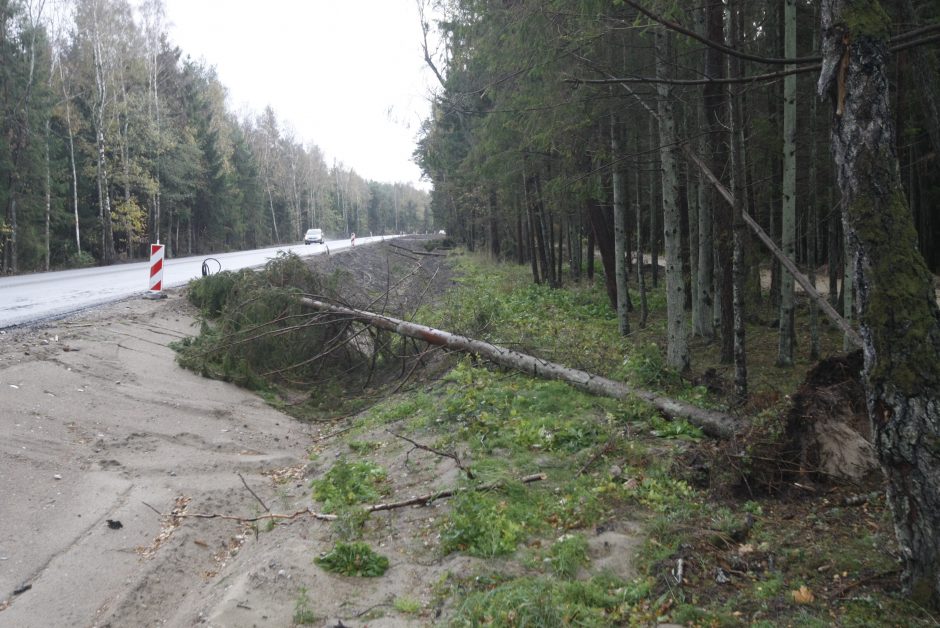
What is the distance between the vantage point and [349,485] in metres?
5.75

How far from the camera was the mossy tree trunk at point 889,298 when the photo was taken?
2924mm

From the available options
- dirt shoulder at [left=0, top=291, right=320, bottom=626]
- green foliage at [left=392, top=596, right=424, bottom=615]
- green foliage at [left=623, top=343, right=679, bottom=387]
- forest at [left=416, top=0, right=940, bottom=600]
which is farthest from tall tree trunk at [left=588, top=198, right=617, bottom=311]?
green foliage at [left=392, top=596, right=424, bottom=615]

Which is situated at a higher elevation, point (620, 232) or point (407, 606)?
point (620, 232)

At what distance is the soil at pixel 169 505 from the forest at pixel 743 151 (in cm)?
212

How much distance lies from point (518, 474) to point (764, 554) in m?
2.20

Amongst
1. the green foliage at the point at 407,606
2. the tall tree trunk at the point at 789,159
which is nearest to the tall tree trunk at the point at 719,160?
the tall tree trunk at the point at 789,159

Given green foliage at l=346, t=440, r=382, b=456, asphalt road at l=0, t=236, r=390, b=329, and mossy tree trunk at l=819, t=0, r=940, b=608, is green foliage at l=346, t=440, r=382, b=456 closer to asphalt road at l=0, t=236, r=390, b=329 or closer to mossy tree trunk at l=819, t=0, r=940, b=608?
mossy tree trunk at l=819, t=0, r=940, b=608

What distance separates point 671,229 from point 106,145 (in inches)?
1400

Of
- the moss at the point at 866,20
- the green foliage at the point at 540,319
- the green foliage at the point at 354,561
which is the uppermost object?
the moss at the point at 866,20

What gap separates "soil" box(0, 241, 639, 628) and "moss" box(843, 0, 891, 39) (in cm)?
322

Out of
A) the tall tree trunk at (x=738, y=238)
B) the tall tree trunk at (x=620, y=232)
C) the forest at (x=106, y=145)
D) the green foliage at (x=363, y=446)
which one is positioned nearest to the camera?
the green foliage at (x=363, y=446)

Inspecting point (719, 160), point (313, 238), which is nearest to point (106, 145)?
point (313, 238)

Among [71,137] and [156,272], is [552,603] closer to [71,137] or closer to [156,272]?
[156,272]

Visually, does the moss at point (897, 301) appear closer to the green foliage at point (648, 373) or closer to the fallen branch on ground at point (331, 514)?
the fallen branch on ground at point (331, 514)
